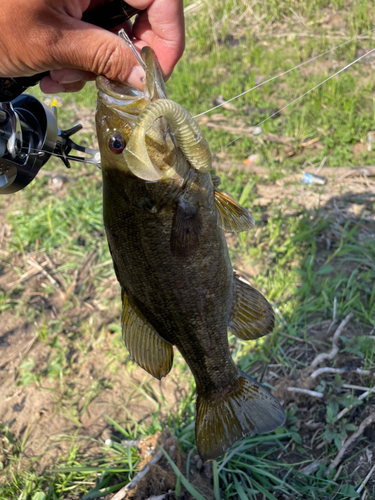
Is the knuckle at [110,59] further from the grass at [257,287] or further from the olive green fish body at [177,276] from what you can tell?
the grass at [257,287]

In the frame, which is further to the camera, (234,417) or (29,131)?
(29,131)

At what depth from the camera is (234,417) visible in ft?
6.35

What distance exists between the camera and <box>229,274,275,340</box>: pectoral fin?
1948 millimetres

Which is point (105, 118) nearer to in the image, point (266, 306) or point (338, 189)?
point (266, 306)

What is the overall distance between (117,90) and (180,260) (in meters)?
0.77

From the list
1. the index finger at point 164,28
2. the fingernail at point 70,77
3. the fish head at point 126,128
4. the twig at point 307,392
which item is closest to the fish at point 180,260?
the fish head at point 126,128

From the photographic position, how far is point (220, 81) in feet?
18.9

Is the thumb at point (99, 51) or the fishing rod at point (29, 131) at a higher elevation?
the thumb at point (99, 51)

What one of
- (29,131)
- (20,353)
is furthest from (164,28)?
(20,353)

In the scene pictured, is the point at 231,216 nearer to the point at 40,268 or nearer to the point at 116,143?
the point at 116,143

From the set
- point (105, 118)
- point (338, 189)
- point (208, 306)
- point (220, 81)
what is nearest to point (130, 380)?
point (208, 306)

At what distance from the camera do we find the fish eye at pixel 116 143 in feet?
5.21

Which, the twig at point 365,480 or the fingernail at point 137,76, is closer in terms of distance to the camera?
the fingernail at point 137,76

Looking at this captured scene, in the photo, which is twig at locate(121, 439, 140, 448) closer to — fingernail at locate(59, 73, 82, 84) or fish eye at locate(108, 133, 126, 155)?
fish eye at locate(108, 133, 126, 155)
